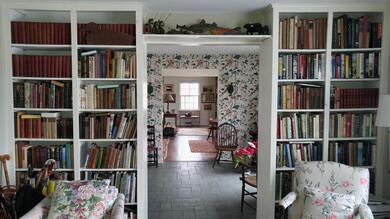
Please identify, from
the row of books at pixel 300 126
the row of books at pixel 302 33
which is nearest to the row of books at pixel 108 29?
the row of books at pixel 302 33

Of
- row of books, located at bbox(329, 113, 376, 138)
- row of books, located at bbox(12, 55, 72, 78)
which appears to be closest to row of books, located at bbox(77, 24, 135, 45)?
row of books, located at bbox(12, 55, 72, 78)

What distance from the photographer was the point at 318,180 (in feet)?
9.29

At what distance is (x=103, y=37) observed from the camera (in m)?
3.11

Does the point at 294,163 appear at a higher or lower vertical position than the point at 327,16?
lower

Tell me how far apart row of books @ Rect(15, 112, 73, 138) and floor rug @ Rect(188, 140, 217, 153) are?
5.35 meters

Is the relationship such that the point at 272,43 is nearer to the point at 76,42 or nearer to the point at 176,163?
the point at 76,42

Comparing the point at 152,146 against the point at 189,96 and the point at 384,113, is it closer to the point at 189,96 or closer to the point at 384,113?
the point at 384,113

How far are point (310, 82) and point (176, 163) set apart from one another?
430cm

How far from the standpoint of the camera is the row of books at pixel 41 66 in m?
3.12

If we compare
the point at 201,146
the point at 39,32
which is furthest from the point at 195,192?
the point at 201,146

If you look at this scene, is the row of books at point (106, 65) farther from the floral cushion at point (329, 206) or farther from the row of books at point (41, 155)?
the floral cushion at point (329, 206)

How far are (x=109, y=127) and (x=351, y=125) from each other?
8.46 feet

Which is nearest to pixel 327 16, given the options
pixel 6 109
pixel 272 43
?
pixel 272 43

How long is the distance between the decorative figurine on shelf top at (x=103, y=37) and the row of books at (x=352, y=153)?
245 centimetres
